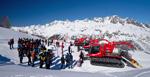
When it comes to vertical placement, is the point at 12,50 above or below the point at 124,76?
above

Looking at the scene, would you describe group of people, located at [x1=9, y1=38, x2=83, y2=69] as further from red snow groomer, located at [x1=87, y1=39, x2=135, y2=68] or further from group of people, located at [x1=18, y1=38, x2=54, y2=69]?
red snow groomer, located at [x1=87, y1=39, x2=135, y2=68]

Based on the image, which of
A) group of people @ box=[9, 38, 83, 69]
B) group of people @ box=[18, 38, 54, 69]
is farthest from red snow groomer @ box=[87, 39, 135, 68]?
group of people @ box=[18, 38, 54, 69]

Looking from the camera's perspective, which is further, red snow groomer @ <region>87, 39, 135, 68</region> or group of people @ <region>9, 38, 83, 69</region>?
red snow groomer @ <region>87, 39, 135, 68</region>

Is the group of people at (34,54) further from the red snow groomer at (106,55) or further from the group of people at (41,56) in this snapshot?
the red snow groomer at (106,55)

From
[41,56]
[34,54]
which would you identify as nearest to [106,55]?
[34,54]

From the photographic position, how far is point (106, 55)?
40.5 m

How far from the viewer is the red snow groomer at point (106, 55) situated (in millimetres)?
39562

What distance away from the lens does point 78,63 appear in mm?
39156

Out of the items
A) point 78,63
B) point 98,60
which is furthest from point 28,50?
point 98,60

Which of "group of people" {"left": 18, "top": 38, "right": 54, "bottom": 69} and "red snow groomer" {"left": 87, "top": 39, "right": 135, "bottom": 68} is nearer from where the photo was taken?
"group of people" {"left": 18, "top": 38, "right": 54, "bottom": 69}

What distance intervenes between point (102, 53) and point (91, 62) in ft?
6.56

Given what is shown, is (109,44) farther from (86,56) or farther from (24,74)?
(24,74)

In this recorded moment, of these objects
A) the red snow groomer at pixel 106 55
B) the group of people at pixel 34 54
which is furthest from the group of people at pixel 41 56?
the red snow groomer at pixel 106 55

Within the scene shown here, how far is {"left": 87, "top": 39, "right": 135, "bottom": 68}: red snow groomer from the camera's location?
39.6 metres
